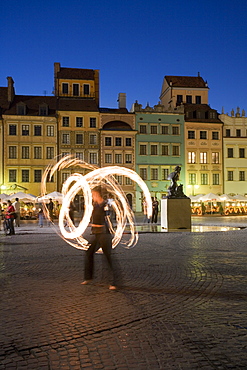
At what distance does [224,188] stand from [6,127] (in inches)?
1203

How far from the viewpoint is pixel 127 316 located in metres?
6.04

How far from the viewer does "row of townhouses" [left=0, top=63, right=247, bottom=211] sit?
5847 cm

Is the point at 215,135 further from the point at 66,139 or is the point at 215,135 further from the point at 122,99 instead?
the point at 66,139

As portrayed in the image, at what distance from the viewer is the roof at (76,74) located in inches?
2459

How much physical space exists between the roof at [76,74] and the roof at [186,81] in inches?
472

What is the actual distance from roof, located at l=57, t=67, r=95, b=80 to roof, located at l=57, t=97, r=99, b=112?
124 inches

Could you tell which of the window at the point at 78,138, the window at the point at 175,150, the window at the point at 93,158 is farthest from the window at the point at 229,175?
the window at the point at 78,138

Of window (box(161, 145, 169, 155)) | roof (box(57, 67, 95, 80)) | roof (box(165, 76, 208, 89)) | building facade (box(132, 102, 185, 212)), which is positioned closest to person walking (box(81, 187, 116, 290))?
building facade (box(132, 102, 185, 212))

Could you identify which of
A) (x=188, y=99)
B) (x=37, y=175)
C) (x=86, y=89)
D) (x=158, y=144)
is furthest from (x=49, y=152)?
(x=188, y=99)

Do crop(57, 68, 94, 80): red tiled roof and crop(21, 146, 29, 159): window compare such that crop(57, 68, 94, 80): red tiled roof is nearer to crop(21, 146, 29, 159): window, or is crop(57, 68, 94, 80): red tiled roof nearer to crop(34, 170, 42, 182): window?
crop(21, 146, 29, 159): window

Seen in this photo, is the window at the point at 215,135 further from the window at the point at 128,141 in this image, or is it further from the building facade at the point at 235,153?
the window at the point at 128,141

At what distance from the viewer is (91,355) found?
4617 mm

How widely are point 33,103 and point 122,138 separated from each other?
1271 cm

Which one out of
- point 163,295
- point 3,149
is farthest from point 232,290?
point 3,149
